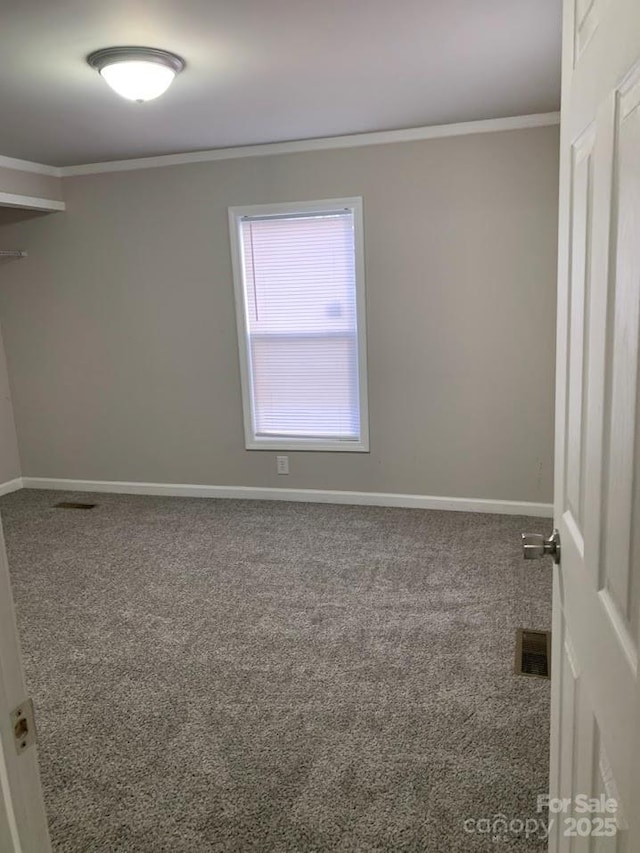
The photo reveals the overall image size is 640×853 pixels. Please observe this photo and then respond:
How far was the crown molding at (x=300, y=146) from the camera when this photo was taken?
3.73 metres

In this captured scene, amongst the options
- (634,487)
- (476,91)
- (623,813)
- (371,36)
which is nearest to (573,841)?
(623,813)

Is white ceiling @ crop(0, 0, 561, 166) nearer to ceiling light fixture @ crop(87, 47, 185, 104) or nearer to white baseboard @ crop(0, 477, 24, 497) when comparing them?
ceiling light fixture @ crop(87, 47, 185, 104)

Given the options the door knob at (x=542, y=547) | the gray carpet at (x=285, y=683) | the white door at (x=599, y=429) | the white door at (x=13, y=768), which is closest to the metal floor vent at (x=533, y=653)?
the gray carpet at (x=285, y=683)

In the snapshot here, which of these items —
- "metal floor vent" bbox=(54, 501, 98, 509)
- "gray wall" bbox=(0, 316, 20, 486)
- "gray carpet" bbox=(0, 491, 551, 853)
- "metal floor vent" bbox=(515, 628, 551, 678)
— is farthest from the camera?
"gray wall" bbox=(0, 316, 20, 486)

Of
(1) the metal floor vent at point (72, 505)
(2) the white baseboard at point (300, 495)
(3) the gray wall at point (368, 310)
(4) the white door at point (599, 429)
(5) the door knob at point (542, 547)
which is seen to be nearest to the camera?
(4) the white door at point (599, 429)

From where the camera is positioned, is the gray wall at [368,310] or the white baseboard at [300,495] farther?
the white baseboard at [300,495]

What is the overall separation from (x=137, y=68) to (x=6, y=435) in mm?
3466

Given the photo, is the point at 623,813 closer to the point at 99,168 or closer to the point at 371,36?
the point at 371,36

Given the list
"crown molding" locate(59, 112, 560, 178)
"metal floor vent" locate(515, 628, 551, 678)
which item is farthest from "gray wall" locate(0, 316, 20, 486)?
"metal floor vent" locate(515, 628, 551, 678)

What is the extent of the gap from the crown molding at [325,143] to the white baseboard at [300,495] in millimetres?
2258

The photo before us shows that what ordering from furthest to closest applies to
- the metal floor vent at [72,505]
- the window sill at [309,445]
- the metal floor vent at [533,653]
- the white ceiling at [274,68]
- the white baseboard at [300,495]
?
the metal floor vent at [72,505]
the window sill at [309,445]
the white baseboard at [300,495]
the metal floor vent at [533,653]
the white ceiling at [274,68]

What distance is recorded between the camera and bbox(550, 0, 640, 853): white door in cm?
76

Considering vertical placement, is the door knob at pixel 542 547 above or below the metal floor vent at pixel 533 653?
above

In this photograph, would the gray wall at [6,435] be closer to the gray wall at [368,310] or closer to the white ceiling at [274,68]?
the gray wall at [368,310]
